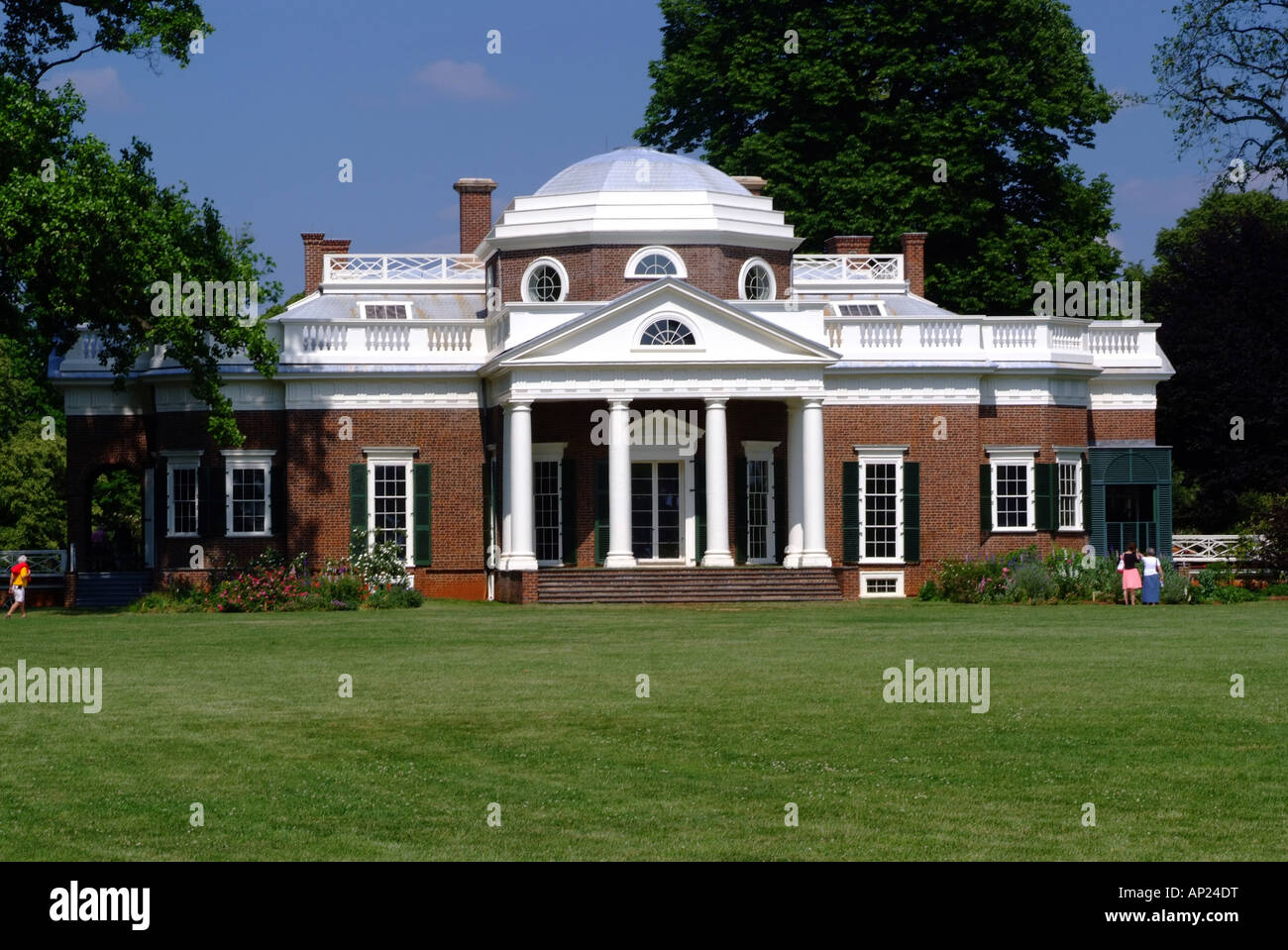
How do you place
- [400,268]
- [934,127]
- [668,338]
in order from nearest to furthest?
[668,338] < [400,268] < [934,127]

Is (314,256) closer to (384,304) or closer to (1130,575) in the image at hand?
(384,304)

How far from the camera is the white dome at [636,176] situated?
4306cm

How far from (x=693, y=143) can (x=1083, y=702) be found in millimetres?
44114

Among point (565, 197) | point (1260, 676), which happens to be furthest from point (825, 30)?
point (1260, 676)

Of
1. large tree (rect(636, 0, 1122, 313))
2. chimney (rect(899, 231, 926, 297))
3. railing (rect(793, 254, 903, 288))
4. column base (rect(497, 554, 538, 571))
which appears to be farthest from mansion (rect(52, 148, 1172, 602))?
large tree (rect(636, 0, 1122, 313))

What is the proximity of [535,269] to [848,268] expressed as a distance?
29.7 feet

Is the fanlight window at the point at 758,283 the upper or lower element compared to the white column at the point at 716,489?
upper

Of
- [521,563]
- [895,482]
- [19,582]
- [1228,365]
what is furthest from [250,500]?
[1228,365]

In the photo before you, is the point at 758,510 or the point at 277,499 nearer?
the point at 277,499

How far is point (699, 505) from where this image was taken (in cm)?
4212

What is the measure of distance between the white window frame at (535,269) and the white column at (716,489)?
497 cm

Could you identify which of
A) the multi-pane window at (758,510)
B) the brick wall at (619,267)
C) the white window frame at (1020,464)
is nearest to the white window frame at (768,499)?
the multi-pane window at (758,510)

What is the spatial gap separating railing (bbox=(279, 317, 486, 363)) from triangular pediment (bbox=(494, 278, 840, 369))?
3.23 m

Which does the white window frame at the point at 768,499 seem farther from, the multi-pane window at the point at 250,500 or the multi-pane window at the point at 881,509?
the multi-pane window at the point at 250,500
